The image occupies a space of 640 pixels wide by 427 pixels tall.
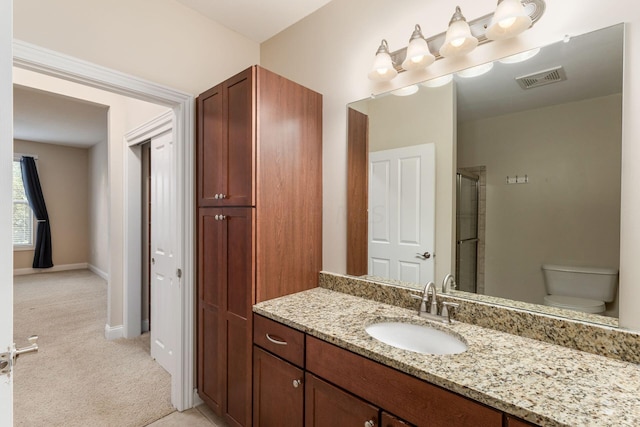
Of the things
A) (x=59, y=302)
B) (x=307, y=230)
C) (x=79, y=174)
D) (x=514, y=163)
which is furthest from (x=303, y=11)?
(x=79, y=174)

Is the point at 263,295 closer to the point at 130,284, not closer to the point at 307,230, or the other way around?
the point at 307,230

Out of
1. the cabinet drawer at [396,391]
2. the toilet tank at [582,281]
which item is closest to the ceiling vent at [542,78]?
the toilet tank at [582,281]

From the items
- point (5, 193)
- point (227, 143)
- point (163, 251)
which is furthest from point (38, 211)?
point (5, 193)

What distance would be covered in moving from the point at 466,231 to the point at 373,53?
113 centimetres

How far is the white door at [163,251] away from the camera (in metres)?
2.54

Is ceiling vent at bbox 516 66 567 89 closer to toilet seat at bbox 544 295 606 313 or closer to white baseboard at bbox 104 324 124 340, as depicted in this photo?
toilet seat at bbox 544 295 606 313

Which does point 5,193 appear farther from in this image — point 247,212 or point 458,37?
point 458,37

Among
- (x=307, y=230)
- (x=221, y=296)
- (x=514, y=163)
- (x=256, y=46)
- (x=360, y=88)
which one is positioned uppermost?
(x=256, y=46)

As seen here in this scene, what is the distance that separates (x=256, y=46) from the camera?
2500 mm

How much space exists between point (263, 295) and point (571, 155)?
5.07 feet

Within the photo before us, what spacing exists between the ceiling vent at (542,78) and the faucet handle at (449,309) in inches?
39.9

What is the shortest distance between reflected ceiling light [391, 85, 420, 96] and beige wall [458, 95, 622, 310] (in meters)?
0.34

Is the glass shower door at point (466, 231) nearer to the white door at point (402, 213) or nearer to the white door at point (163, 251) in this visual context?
the white door at point (402, 213)

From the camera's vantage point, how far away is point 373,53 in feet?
5.96
